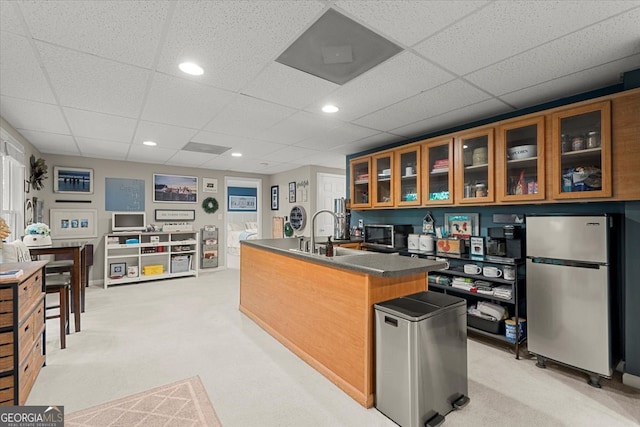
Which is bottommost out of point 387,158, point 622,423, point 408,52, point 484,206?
point 622,423

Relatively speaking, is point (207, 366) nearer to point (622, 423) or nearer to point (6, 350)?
point (6, 350)

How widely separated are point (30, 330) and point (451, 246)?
12.7 ft

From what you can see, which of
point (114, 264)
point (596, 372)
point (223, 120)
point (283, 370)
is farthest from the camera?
point (114, 264)

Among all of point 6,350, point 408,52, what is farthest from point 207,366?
point 408,52

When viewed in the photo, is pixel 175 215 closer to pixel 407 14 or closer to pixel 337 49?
pixel 337 49

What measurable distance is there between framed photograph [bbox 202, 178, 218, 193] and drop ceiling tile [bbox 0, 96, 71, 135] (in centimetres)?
300

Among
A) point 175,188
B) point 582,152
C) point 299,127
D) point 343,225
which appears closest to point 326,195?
point 343,225

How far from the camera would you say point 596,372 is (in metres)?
2.27

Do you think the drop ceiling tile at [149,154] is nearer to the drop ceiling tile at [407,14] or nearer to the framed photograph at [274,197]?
the framed photograph at [274,197]

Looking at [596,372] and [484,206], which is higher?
[484,206]

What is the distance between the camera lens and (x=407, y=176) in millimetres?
3988

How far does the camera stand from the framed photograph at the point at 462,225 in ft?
11.6

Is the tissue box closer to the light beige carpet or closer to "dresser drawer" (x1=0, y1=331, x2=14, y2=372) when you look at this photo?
the light beige carpet

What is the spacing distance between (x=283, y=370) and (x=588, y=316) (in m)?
2.43
